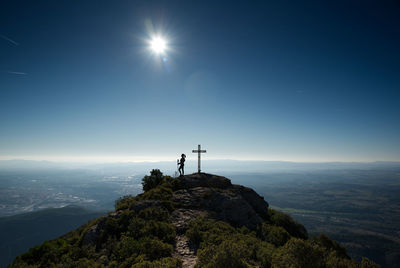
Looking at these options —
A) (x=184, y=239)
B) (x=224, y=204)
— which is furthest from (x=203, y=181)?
(x=184, y=239)

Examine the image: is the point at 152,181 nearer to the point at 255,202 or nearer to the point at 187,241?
the point at 187,241

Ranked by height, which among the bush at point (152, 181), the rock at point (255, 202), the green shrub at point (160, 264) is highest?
the bush at point (152, 181)

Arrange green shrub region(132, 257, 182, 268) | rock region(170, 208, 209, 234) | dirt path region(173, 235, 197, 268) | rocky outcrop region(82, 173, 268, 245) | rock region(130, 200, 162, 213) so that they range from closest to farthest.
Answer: green shrub region(132, 257, 182, 268) → dirt path region(173, 235, 197, 268) → rock region(170, 208, 209, 234) → rocky outcrop region(82, 173, 268, 245) → rock region(130, 200, 162, 213)

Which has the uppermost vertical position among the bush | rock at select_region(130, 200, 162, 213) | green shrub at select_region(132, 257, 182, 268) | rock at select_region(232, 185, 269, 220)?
the bush

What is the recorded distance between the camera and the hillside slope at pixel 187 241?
741cm

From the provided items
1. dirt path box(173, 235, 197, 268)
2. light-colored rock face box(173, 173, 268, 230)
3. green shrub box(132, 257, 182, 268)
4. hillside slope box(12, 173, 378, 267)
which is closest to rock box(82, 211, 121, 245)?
hillside slope box(12, 173, 378, 267)

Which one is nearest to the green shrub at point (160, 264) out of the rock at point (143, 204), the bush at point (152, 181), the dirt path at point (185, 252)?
the dirt path at point (185, 252)

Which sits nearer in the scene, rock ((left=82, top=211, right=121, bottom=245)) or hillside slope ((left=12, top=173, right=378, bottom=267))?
hillside slope ((left=12, top=173, right=378, bottom=267))

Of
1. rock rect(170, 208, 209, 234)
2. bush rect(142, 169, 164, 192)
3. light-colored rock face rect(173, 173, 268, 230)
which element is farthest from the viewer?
bush rect(142, 169, 164, 192)

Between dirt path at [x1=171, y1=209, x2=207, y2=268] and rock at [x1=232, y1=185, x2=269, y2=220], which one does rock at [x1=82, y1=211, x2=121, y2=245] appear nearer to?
dirt path at [x1=171, y1=209, x2=207, y2=268]

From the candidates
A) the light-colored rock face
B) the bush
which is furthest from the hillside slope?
the bush

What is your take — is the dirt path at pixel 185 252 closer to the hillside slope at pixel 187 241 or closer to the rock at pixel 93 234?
the hillside slope at pixel 187 241

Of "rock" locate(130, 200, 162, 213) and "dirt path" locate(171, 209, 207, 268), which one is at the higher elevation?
"rock" locate(130, 200, 162, 213)

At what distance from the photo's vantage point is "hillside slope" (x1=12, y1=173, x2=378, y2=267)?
7.41m
